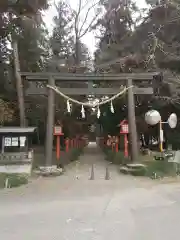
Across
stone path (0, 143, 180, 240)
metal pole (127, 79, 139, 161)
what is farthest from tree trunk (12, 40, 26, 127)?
stone path (0, 143, 180, 240)

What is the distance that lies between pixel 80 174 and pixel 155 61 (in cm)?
942

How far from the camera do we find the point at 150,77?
17.4 metres

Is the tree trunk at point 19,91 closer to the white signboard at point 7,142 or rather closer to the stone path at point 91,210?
the white signboard at point 7,142

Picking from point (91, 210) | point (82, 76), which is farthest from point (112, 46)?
point (91, 210)

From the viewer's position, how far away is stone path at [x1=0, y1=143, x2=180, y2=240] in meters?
6.39

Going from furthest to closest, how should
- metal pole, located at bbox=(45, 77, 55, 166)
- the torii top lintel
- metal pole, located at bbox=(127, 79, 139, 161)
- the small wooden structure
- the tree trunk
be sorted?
1. the tree trunk
2. the torii top lintel
3. metal pole, located at bbox=(127, 79, 139, 161)
4. metal pole, located at bbox=(45, 77, 55, 166)
5. the small wooden structure

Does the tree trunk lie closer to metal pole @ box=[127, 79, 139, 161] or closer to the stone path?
metal pole @ box=[127, 79, 139, 161]

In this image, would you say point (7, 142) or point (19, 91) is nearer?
point (7, 142)

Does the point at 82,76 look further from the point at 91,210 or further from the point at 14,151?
the point at 91,210

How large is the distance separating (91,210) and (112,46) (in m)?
17.4

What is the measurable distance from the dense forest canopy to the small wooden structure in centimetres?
288

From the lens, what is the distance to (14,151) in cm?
1686

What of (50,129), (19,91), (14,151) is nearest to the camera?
(50,129)

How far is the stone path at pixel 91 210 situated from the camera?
639 cm
